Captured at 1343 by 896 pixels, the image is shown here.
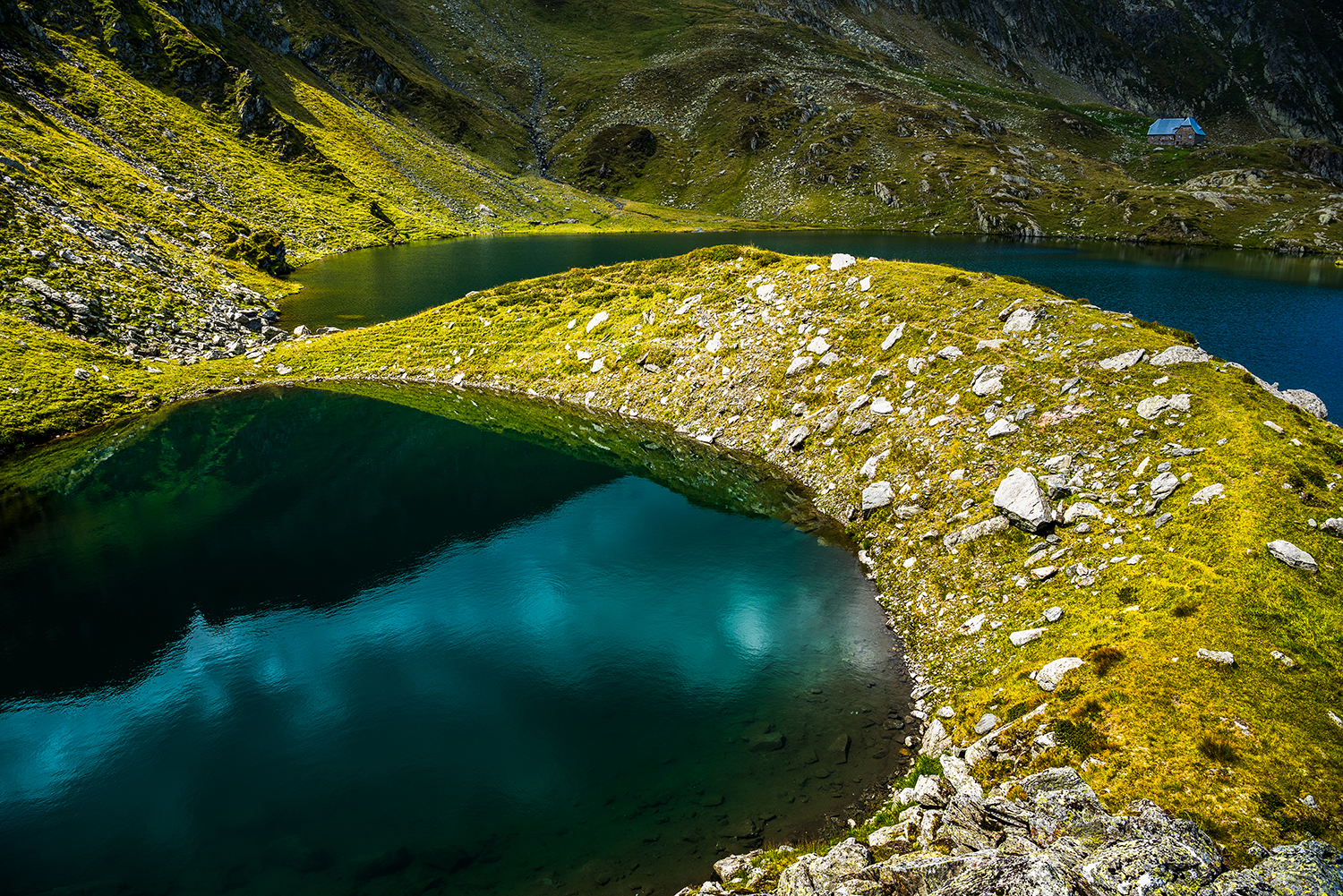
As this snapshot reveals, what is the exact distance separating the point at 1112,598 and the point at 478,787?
20.7 m

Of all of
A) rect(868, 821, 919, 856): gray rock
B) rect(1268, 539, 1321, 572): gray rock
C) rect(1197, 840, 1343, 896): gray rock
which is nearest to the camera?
rect(1197, 840, 1343, 896): gray rock

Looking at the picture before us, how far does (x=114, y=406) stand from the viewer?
5159cm

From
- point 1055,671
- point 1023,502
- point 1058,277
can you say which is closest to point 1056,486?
point 1023,502

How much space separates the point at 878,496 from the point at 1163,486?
37.5 feet

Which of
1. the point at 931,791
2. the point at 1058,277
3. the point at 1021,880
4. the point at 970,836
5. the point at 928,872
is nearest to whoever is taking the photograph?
the point at 1021,880

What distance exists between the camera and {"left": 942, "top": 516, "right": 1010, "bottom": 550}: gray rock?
82.1 ft

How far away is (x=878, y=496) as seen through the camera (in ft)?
102

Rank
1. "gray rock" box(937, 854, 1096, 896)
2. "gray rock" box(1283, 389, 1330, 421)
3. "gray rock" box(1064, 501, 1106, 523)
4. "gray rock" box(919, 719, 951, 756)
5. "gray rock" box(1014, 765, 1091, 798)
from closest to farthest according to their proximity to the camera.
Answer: "gray rock" box(937, 854, 1096, 896) < "gray rock" box(1014, 765, 1091, 798) < "gray rock" box(919, 719, 951, 756) < "gray rock" box(1064, 501, 1106, 523) < "gray rock" box(1283, 389, 1330, 421)

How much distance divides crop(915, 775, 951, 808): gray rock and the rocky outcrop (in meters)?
0.03

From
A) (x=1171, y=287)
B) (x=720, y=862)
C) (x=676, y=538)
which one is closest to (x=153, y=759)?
(x=720, y=862)

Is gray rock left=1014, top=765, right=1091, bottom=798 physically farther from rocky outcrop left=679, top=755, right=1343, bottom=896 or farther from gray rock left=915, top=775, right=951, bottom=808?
gray rock left=915, top=775, right=951, bottom=808

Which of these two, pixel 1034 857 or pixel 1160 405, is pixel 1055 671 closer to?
pixel 1034 857

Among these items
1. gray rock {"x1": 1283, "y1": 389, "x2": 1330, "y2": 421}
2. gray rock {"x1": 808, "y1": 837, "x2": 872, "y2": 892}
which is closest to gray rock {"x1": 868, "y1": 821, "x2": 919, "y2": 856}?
gray rock {"x1": 808, "y1": 837, "x2": 872, "y2": 892}

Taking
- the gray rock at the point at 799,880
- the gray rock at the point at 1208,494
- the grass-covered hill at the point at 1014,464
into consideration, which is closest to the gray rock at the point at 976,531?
the grass-covered hill at the point at 1014,464
